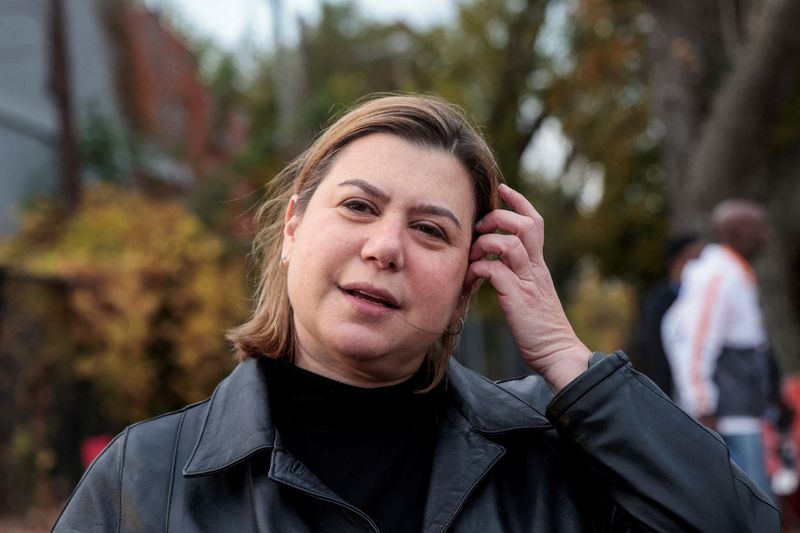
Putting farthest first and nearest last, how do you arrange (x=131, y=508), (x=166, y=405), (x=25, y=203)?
(x=25, y=203) → (x=166, y=405) → (x=131, y=508)

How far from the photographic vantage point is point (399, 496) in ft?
6.84

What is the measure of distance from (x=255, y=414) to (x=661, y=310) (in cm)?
445

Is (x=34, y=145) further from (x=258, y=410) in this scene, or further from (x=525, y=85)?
(x=258, y=410)

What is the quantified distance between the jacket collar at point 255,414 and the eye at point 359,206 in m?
0.41

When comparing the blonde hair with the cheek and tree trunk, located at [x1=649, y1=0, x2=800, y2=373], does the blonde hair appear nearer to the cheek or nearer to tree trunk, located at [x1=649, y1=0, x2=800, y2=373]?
the cheek

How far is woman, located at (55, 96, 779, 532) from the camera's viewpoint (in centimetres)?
198

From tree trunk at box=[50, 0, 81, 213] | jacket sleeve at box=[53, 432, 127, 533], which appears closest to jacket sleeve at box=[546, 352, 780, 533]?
jacket sleeve at box=[53, 432, 127, 533]

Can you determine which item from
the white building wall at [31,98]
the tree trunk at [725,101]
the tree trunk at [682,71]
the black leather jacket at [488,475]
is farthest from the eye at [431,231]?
the white building wall at [31,98]

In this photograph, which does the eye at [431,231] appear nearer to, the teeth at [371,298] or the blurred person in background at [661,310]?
the teeth at [371,298]

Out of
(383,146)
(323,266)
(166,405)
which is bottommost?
(166,405)

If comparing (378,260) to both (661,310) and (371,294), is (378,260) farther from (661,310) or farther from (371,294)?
(661,310)

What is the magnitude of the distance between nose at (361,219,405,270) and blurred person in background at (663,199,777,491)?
11.3ft

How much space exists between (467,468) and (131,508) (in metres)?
0.66

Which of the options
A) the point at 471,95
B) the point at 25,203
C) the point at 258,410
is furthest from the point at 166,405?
the point at 471,95
